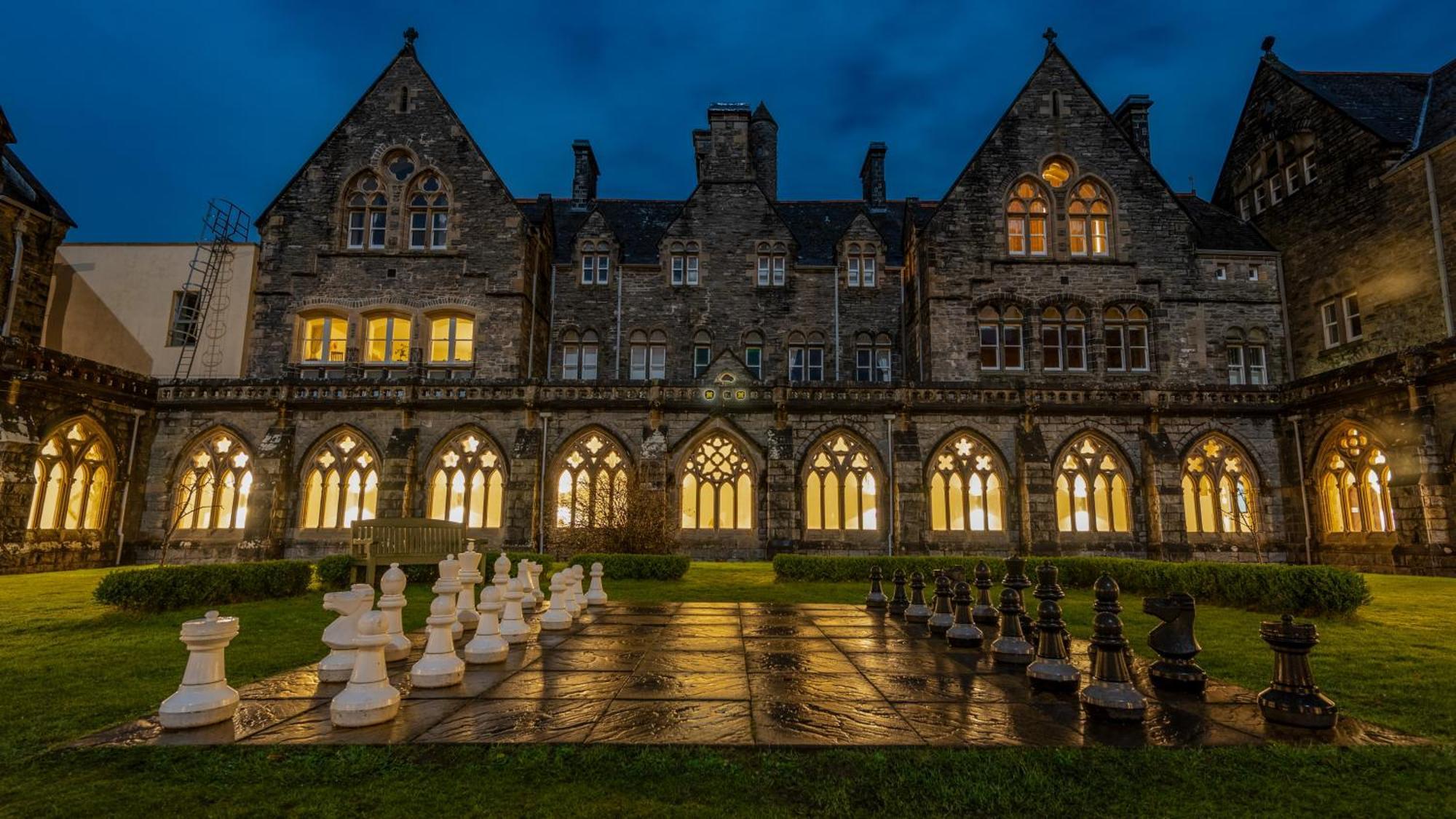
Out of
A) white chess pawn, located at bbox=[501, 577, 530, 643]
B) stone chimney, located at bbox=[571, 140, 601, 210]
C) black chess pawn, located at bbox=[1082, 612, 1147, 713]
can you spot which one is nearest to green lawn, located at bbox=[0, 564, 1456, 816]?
black chess pawn, located at bbox=[1082, 612, 1147, 713]

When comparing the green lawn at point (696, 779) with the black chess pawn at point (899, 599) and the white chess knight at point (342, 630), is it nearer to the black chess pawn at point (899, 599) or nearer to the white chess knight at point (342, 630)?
the white chess knight at point (342, 630)

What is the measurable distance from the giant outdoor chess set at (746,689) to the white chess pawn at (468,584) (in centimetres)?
51


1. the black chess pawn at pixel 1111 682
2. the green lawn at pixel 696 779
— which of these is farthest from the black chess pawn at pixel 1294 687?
the black chess pawn at pixel 1111 682

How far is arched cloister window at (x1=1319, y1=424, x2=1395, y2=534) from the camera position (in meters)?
19.0

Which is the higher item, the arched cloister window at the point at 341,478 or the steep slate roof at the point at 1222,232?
the steep slate roof at the point at 1222,232

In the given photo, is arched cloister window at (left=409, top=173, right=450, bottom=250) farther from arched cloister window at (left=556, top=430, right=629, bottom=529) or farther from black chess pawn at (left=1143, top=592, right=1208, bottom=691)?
black chess pawn at (left=1143, top=592, right=1208, bottom=691)

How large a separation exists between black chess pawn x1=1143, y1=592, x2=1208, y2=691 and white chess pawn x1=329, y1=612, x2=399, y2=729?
517cm

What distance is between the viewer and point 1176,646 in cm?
530

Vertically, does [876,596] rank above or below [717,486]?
below

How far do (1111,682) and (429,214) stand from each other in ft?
90.7

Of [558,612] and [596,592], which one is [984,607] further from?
[596,592]

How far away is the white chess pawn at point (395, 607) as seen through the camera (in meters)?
5.43

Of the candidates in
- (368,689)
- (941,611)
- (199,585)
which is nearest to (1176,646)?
(941,611)

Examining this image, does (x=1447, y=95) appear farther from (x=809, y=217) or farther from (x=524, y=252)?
(x=524, y=252)
